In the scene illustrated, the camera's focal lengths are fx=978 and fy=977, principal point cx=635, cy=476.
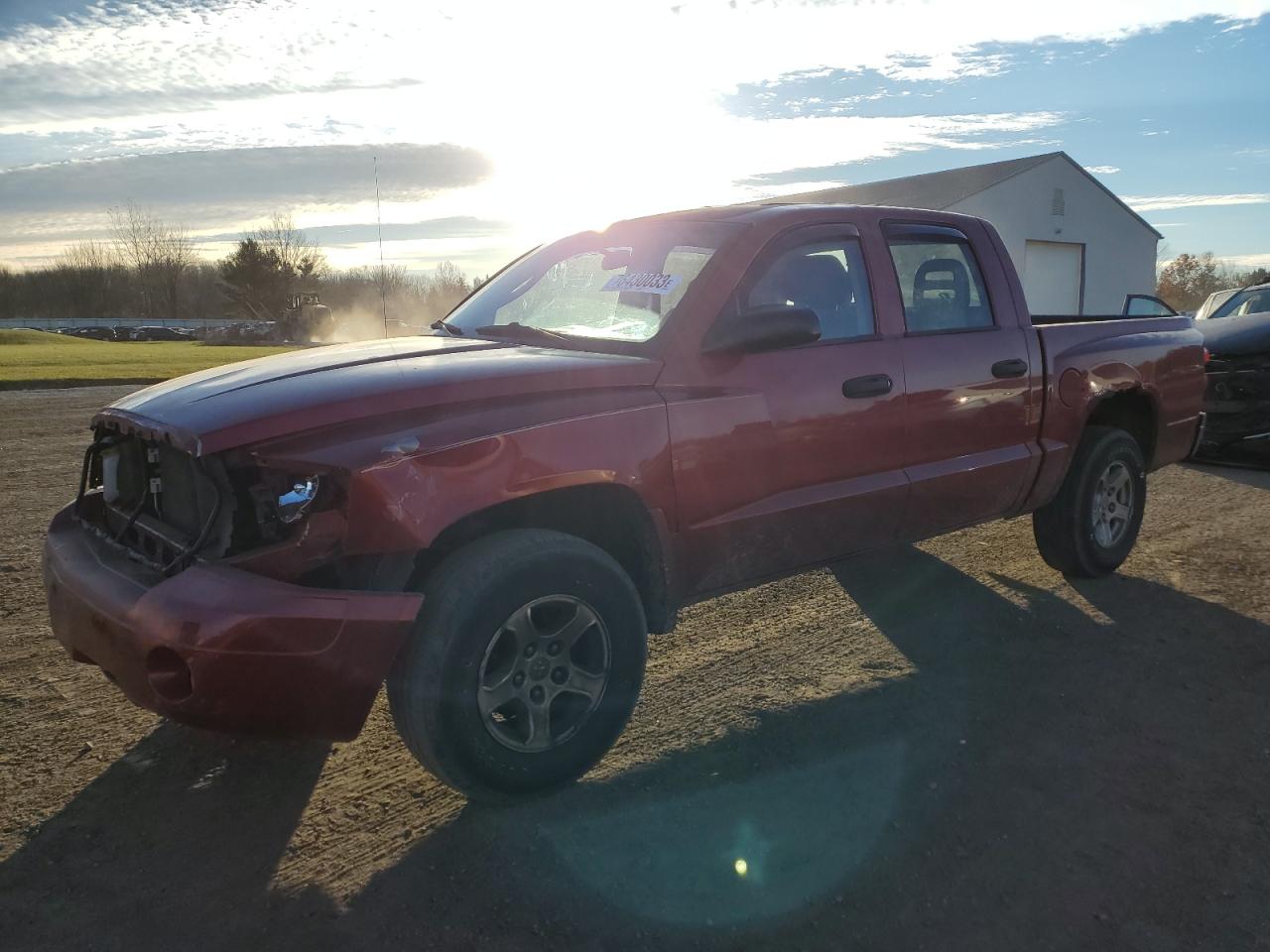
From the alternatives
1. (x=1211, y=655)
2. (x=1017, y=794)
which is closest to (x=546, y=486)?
(x=1017, y=794)

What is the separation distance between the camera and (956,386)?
4.33m

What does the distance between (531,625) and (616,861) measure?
28.7 inches

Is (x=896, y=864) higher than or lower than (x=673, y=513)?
lower

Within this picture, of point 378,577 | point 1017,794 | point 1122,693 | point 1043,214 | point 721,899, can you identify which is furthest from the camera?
point 1043,214

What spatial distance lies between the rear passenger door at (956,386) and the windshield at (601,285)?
1.04 m

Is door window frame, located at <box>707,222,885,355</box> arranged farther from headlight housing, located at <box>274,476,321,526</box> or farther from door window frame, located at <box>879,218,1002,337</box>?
headlight housing, located at <box>274,476,321,526</box>

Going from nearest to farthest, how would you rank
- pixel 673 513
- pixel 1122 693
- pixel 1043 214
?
pixel 673 513 < pixel 1122 693 < pixel 1043 214

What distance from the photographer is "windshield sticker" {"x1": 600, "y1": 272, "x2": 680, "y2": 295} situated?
3783mm

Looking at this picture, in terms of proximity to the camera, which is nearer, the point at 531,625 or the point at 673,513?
the point at 531,625

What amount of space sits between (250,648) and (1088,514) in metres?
4.37

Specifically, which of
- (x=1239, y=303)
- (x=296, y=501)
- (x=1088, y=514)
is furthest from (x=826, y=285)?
(x=1239, y=303)

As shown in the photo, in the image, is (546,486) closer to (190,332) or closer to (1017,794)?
(1017,794)

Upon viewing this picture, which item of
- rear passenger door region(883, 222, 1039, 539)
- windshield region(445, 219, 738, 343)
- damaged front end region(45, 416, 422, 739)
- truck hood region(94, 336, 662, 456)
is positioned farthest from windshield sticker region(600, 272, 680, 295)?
damaged front end region(45, 416, 422, 739)

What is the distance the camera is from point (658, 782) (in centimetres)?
325
